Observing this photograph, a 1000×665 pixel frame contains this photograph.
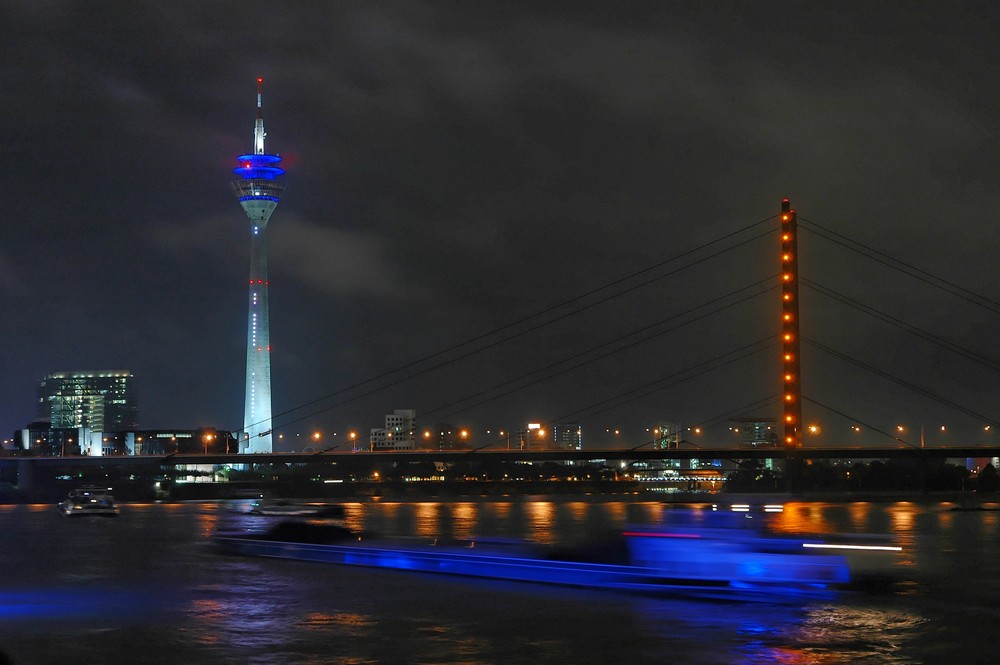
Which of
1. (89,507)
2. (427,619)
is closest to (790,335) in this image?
(89,507)

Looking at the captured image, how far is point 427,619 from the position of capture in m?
19.5

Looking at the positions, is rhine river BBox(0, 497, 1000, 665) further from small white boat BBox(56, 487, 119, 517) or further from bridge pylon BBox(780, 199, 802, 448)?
bridge pylon BBox(780, 199, 802, 448)

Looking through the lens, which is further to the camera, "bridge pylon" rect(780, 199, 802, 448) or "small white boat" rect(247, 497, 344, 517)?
"bridge pylon" rect(780, 199, 802, 448)

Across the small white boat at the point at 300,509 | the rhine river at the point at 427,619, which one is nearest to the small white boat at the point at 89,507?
the small white boat at the point at 300,509

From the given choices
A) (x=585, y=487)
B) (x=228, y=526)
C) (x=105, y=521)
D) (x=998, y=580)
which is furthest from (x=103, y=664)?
(x=585, y=487)

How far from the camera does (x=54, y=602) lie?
71.9 feet

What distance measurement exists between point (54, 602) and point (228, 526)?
29.8 metres

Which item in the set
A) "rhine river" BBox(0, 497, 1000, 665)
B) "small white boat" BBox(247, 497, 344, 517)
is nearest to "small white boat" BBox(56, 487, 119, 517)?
"small white boat" BBox(247, 497, 344, 517)

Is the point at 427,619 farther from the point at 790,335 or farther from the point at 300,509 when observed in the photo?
the point at 790,335

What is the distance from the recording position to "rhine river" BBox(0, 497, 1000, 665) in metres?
15.8

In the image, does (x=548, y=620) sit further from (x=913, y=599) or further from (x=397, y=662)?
(x=913, y=599)

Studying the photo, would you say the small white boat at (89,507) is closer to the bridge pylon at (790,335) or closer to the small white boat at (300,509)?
the small white boat at (300,509)

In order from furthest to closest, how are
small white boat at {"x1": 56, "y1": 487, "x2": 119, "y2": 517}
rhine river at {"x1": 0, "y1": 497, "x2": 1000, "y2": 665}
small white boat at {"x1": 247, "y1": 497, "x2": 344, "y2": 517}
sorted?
small white boat at {"x1": 56, "y1": 487, "x2": 119, "y2": 517} → small white boat at {"x1": 247, "y1": 497, "x2": 344, "y2": 517} → rhine river at {"x1": 0, "y1": 497, "x2": 1000, "y2": 665}

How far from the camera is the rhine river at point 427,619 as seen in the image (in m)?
15.8
